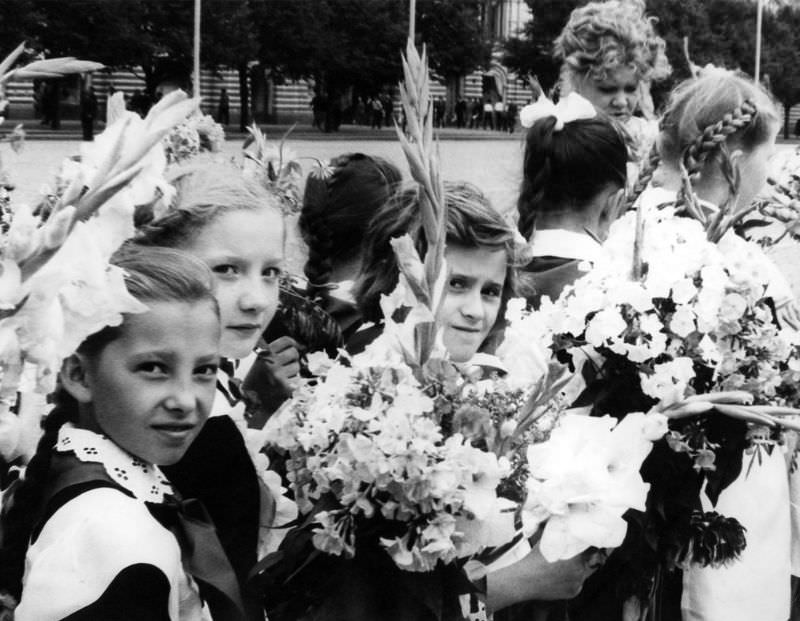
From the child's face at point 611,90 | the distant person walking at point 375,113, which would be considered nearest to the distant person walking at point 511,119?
the distant person walking at point 375,113

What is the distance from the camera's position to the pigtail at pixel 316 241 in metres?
3.67

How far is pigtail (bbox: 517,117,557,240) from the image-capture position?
3.58 metres

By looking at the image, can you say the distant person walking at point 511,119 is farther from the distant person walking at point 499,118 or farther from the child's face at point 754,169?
the child's face at point 754,169

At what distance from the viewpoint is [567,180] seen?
141 inches

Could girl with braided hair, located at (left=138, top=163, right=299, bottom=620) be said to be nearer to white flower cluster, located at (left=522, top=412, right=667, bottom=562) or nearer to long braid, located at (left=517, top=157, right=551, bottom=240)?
white flower cluster, located at (left=522, top=412, right=667, bottom=562)

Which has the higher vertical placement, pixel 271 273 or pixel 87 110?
pixel 271 273

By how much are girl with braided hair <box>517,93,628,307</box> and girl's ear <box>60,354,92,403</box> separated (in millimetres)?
1591

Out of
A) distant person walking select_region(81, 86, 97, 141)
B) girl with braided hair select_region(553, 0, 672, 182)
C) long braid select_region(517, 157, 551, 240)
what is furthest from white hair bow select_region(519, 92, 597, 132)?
distant person walking select_region(81, 86, 97, 141)

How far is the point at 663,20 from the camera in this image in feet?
97.0

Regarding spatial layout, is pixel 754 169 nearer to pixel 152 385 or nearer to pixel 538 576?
pixel 538 576

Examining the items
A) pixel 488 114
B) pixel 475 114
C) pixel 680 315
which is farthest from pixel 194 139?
pixel 475 114

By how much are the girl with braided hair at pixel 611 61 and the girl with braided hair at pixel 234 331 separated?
1.80 m

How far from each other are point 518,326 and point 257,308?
50 cm

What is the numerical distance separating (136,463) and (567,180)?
1792 millimetres
